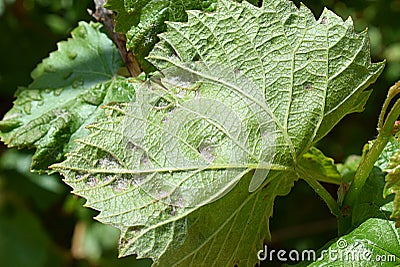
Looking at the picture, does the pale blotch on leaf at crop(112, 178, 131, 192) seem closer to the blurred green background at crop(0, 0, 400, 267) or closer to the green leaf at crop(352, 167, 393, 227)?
the green leaf at crop(352, 167, 393, 227)

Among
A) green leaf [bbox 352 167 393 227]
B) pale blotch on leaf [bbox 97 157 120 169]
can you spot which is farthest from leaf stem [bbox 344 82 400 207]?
pale blotch on leaf [bbox 97 157 120 169]

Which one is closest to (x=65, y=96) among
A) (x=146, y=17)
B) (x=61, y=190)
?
(x=146, y=17)

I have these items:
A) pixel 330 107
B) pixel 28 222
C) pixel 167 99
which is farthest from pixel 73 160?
pixel 28 222

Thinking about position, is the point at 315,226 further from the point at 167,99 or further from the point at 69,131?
the point at 167,99

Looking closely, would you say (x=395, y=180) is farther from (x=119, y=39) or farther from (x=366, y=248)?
(x=119, y=39)

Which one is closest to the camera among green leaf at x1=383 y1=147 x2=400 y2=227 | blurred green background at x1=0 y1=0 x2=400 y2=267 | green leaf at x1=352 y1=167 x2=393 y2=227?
green leaf at x1=383 y1=147 x2=400 y2=227

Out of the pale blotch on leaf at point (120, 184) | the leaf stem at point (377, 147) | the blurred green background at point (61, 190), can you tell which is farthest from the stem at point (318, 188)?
the blurred green background at point (61, 190)

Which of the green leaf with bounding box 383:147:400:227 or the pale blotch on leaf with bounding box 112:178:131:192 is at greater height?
the green leaf with bounding box 383:147:400:227
